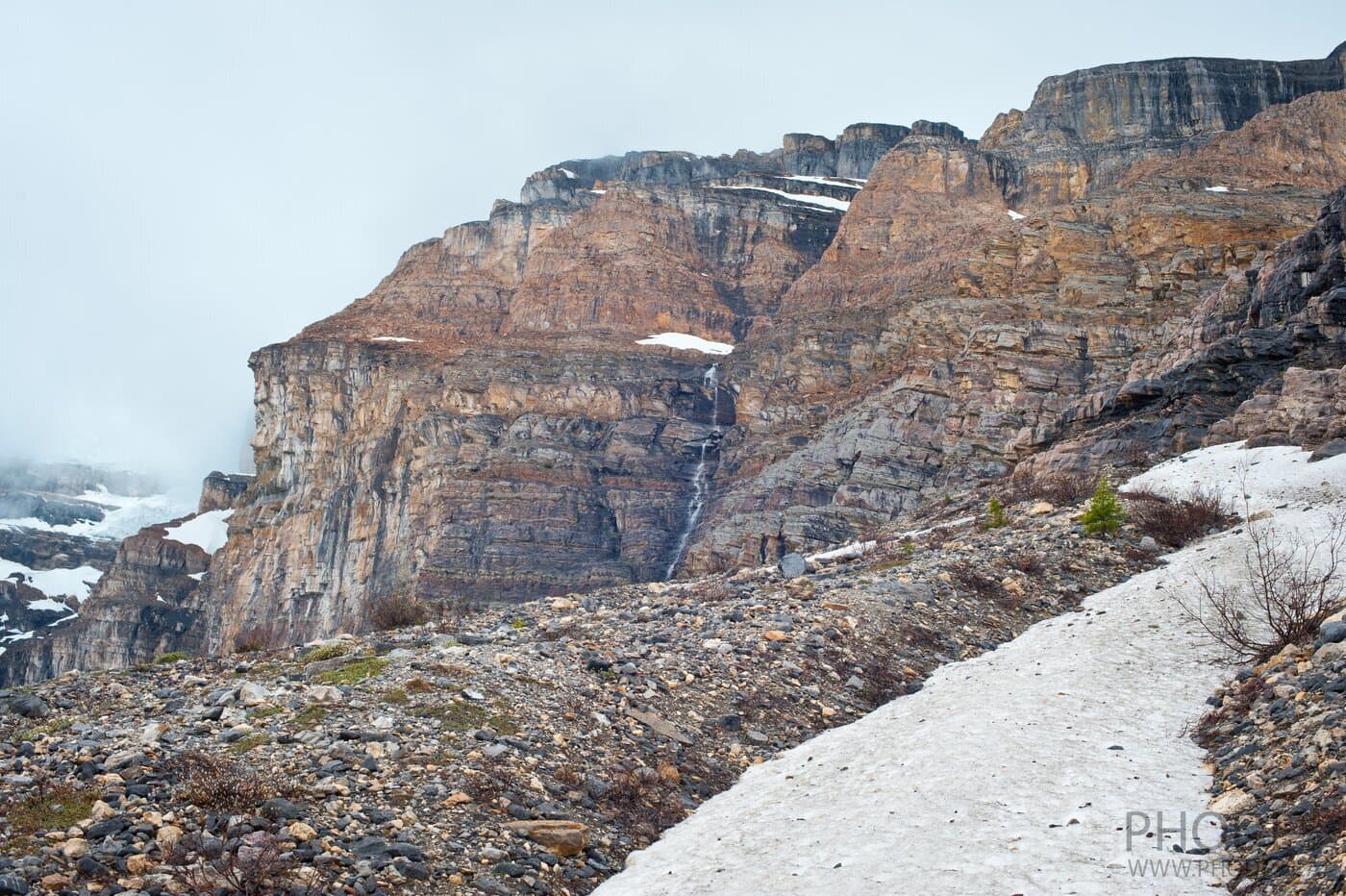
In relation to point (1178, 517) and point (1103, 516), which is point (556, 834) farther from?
point (1178, 517)

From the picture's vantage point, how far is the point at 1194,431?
39219 millimetres

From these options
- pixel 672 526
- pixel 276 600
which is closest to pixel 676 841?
pixel 672 526

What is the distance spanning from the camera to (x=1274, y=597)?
1371 cm

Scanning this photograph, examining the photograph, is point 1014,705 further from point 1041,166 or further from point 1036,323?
point 1041,166

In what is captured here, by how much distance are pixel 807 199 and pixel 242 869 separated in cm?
13474

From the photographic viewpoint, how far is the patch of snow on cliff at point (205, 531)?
143250mm

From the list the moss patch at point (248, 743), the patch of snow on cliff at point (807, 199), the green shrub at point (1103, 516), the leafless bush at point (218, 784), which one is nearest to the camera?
the leafless bush at point (218, 784)

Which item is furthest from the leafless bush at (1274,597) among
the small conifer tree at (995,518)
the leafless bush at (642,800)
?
the leafless bush at (642,800)

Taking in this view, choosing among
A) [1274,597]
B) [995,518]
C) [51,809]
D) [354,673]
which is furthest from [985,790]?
[995,518]

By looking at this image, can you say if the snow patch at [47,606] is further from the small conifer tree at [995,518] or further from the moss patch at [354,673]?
the moss patch at [354,673]

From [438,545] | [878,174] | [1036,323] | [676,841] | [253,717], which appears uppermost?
[878,174]

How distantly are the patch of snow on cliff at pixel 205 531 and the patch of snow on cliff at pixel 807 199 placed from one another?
8048 cm

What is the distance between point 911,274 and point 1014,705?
9216 centimetres

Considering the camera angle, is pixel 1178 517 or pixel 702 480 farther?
pixel 702 480
